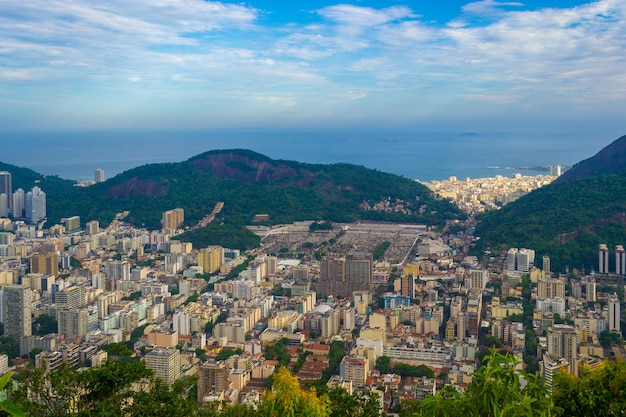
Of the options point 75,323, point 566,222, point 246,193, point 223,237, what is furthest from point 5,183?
point 566,222

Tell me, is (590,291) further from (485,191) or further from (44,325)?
(485,191)

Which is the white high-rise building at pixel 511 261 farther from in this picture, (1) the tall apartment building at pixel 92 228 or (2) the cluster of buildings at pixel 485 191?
(1) the tall apartment building at pixel 92 228

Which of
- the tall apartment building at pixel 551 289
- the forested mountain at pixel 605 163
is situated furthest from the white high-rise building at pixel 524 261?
the forested mountain at pixel 605 163

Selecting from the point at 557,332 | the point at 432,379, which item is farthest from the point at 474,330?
the point at 432,379

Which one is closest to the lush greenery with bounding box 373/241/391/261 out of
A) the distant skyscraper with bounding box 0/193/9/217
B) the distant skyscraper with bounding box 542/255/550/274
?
the distant skyscraper with bounding box 542/255/550/274

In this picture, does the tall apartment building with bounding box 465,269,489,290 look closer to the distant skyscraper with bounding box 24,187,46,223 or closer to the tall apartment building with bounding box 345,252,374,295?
the tall apartment building with bounding box 345,252,374,295

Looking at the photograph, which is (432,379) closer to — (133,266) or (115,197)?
(133,266)
